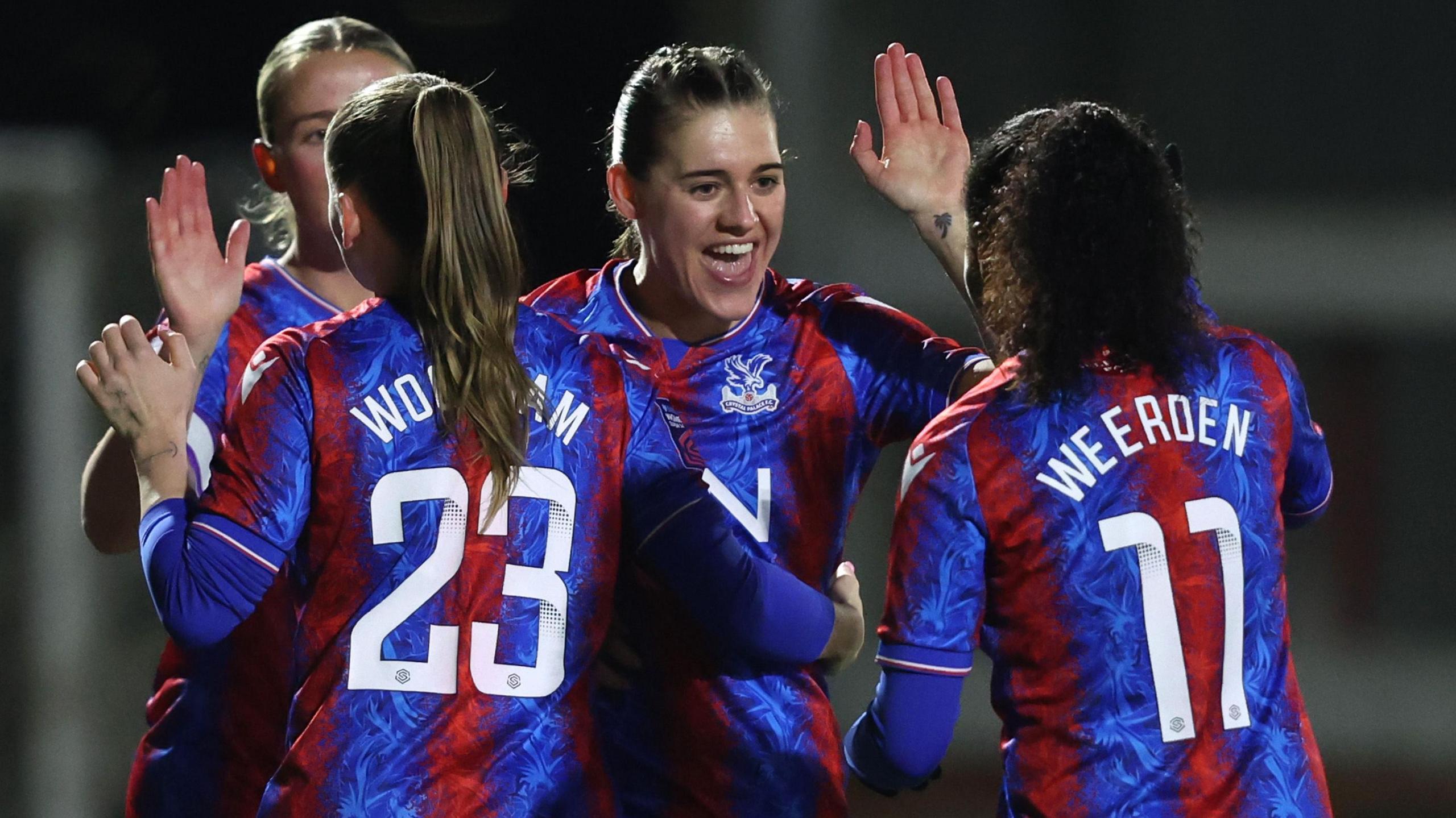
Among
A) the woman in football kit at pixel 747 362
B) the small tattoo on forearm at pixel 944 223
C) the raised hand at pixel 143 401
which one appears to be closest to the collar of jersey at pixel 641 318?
the woman in football kit at pixel 747 362

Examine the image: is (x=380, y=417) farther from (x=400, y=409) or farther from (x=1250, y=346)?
(x=1250, y=346)

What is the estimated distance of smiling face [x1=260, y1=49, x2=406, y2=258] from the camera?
2.60 meters

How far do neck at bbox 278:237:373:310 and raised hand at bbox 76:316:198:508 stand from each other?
28.4 inches

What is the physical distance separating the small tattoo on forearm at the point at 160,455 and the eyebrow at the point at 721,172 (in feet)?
2.71

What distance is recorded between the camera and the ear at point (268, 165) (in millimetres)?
2674

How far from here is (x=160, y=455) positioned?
184 centimetres

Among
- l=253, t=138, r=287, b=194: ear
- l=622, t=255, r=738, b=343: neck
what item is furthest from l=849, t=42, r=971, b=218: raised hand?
l=253, t=138, r=287, b=194: ear

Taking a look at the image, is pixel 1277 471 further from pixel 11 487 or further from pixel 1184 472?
pixel 11 487

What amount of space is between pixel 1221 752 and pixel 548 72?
13.0ft

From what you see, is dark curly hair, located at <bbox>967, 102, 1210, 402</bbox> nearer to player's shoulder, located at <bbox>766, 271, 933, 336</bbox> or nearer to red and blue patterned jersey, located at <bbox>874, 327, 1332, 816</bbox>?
red and blue patterned jersey, located at <bbox>874, 327, 1332, 816</bbox>

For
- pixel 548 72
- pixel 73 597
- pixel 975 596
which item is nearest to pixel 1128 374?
pixel 975 596

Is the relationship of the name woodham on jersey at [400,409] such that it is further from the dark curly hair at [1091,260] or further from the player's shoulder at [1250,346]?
the player's shoulder at [1250,346]

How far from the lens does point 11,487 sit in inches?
269

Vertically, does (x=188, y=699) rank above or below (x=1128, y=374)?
below
